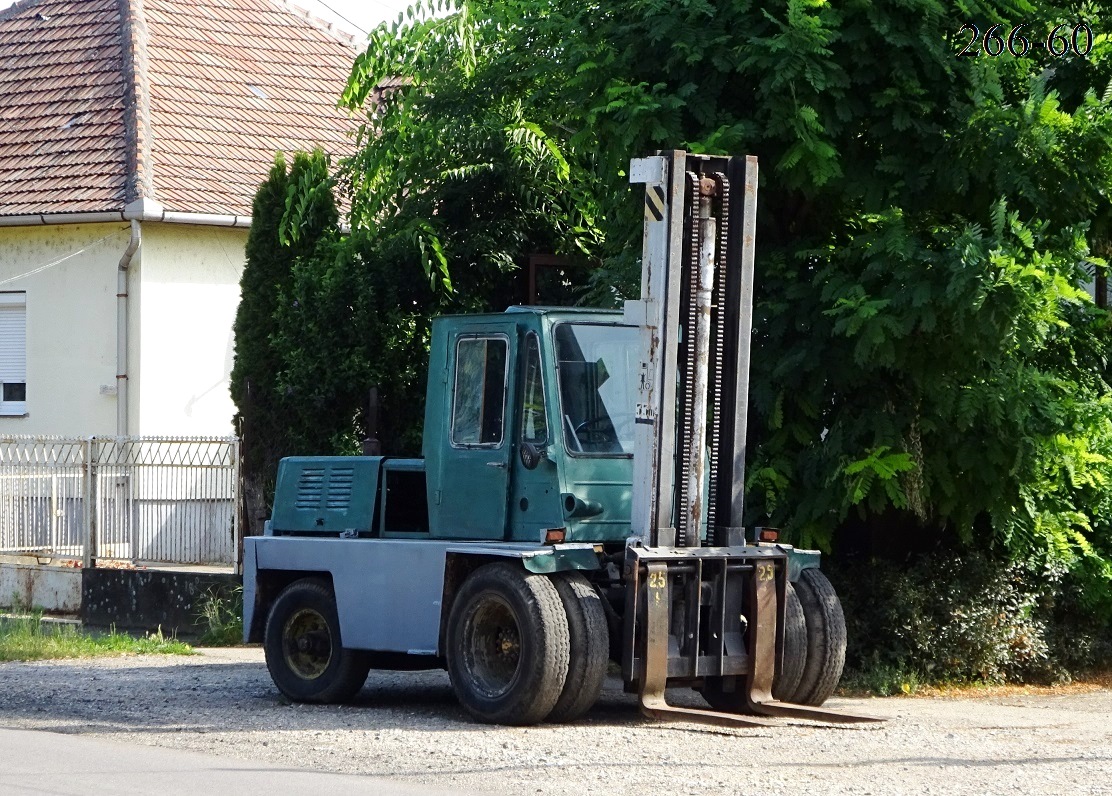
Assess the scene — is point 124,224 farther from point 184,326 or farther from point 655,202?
point 655,202

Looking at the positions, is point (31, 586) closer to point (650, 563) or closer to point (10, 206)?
point (10, 206)

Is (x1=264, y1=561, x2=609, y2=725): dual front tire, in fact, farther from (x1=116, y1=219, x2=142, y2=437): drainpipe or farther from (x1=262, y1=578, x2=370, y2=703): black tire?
(x1=116, y1=219, x2=142, y2=437): drainpipe

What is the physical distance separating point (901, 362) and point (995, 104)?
1897 millimetres

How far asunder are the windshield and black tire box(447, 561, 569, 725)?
1006 mm

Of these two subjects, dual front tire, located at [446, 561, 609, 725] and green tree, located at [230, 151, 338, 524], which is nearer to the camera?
dual front tire, located at [446, 561, 609, 725]

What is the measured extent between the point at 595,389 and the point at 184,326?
11767 millimetres

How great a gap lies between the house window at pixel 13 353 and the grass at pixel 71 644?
6.29 metres

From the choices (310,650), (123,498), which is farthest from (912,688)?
(123,498)

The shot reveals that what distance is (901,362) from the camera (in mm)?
11891

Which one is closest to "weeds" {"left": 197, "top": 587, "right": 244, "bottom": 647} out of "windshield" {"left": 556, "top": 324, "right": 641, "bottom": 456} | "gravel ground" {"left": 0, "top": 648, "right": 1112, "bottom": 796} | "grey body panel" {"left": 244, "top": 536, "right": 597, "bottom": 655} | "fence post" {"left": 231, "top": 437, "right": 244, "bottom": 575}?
"fence post" {"left": 231, "top": 437, "right": 244, "bottom": 575}

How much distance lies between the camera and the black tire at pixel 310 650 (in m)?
11.8

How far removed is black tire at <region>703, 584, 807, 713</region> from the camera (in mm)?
10727

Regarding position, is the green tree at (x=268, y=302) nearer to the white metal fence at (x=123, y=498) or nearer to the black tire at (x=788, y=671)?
the white metal fence at (x=123, y=498)

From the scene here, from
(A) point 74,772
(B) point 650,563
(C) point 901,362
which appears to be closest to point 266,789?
(A) point 74,772
